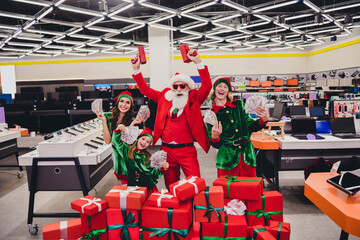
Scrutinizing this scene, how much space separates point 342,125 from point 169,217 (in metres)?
3.29

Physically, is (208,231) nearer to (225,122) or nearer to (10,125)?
(225,122)

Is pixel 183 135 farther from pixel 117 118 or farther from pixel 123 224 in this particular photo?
pixel 123 224

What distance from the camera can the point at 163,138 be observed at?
251 cm

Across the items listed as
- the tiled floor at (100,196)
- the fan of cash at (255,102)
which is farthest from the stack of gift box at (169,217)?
the tiled floor at (100,196)

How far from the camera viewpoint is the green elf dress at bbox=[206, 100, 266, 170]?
2.41 m

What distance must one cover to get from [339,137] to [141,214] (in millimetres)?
3185

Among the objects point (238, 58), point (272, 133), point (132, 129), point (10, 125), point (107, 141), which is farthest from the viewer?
point (238, 58)

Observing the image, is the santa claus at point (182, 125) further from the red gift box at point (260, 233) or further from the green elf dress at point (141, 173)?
the red gift box at point (260, 233)

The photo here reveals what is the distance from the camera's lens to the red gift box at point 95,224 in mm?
1819

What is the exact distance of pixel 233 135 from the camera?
242 centimetres

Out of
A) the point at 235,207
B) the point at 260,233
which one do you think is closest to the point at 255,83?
the point at 235,207

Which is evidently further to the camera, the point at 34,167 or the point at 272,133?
the point at 272,133

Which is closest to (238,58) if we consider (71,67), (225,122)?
(71,67)

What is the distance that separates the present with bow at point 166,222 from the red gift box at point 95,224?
0.33 metres
